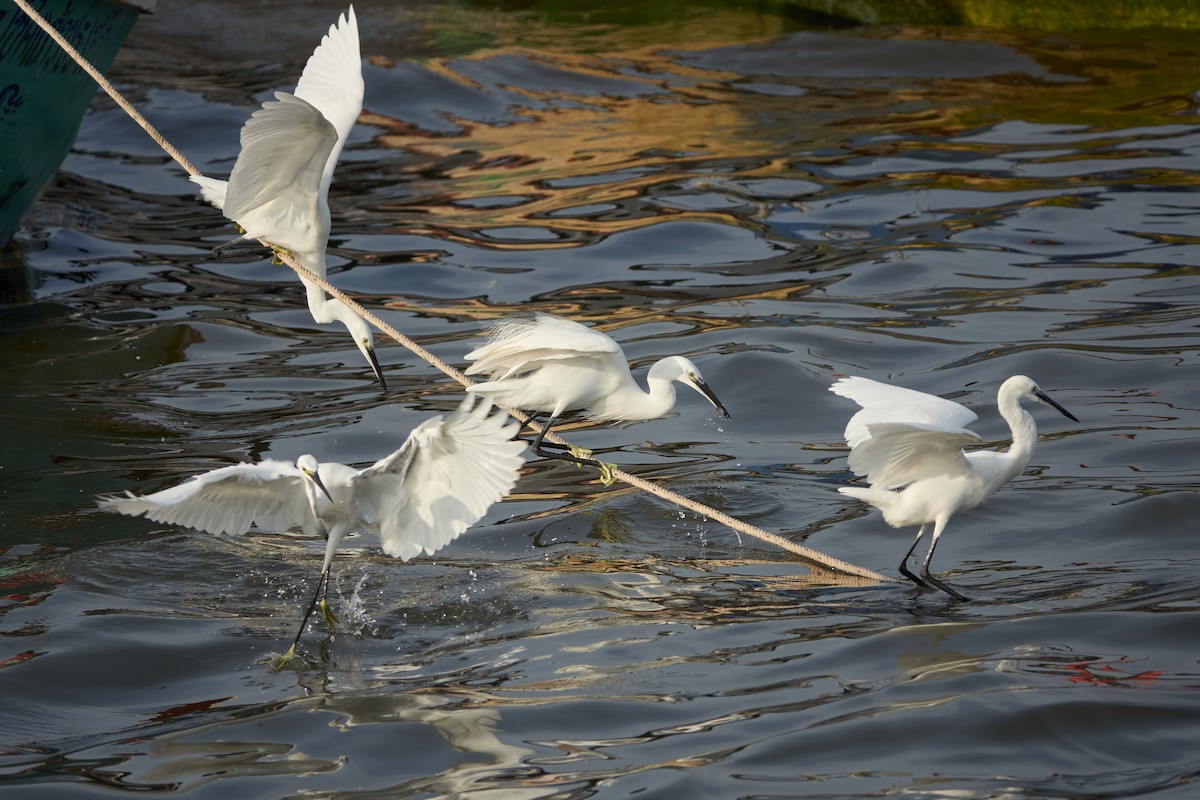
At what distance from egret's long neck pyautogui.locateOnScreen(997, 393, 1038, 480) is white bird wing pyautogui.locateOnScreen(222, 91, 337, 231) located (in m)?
3.56

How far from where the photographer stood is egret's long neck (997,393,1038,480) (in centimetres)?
677

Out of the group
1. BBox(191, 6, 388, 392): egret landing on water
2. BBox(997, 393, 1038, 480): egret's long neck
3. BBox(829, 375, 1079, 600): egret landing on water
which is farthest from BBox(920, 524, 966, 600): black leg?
BBox(191, 6, 388, 392): egret landing on water

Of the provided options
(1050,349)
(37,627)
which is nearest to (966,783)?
(37,627)

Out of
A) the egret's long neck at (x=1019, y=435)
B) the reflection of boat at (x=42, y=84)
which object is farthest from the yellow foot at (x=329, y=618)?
Result: the reflection of boat at (x=42, y=84)

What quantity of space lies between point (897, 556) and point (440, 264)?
628 centimetres

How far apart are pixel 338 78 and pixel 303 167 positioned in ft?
3.51

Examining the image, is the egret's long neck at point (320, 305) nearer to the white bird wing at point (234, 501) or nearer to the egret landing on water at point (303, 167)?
the egret landing on water at point (303, 167)

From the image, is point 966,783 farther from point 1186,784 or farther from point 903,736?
point 1186,784

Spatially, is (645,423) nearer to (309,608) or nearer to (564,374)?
(564,374)

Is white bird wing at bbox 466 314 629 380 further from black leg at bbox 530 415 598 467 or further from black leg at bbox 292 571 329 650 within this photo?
black leg at bbox 292 571 329 650

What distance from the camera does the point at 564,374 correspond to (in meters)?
7.49

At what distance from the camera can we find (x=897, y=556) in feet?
24.2

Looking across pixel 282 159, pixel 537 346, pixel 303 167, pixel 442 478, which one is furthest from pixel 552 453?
pixel 282 159

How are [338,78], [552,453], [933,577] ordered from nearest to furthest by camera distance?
[933,577], [552,453], [338,78]
